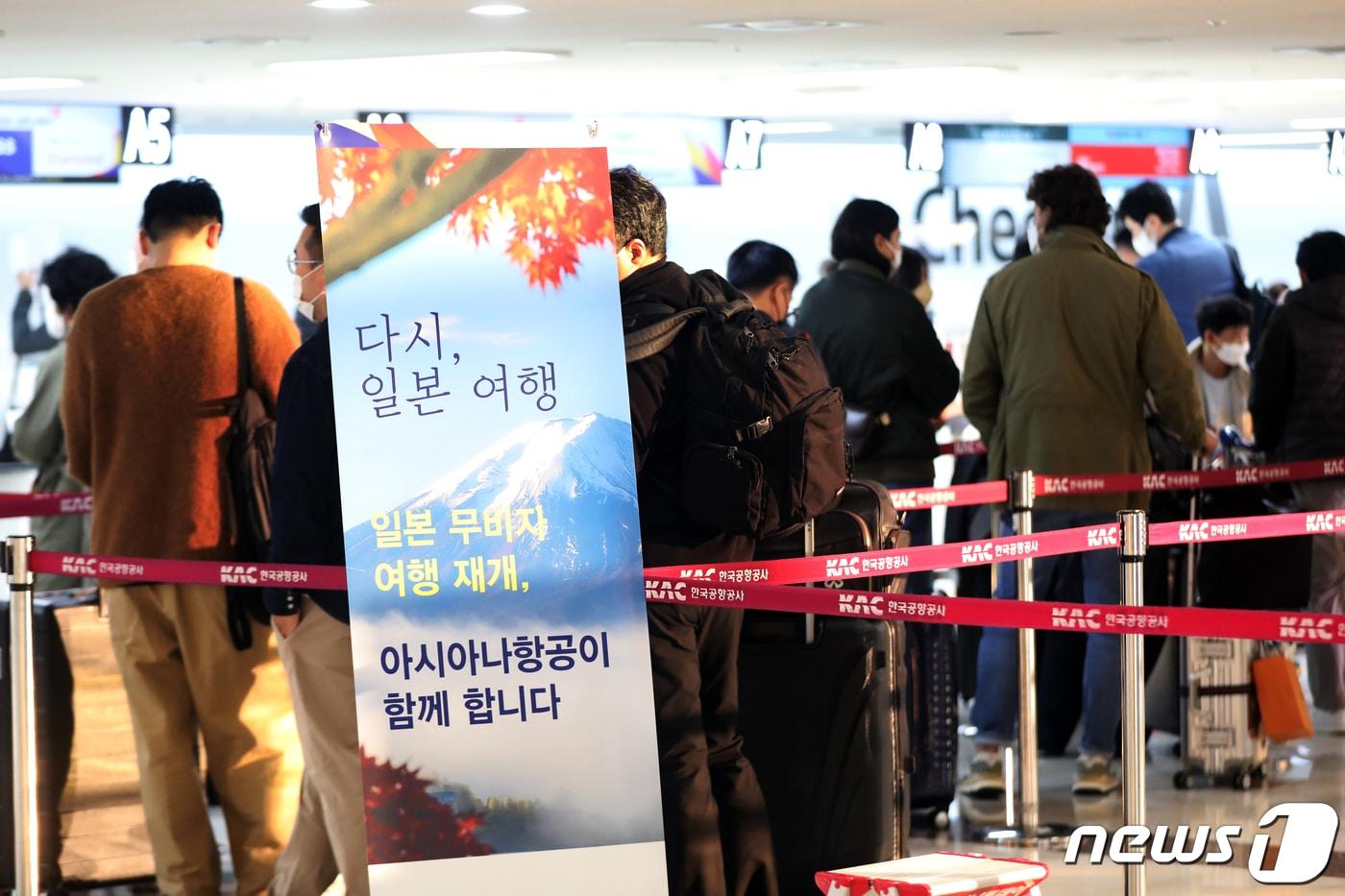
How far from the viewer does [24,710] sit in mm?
4242

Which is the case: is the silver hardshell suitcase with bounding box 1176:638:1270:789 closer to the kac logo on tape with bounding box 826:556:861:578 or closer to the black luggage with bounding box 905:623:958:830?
the black luggage with bounding box 905:623:958:830

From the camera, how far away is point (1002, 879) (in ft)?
9.92

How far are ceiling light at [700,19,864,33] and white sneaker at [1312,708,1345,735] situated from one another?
308 cm

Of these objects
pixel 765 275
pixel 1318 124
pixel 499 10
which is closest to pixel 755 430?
pixel 765 275

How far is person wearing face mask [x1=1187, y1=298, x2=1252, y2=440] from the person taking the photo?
302 inches

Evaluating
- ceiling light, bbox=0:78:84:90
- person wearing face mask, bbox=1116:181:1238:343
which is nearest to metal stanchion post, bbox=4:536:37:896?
ceiling light, bbox=0:78:84:90

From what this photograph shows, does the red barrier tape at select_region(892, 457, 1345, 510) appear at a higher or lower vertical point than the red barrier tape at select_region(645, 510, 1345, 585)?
higher

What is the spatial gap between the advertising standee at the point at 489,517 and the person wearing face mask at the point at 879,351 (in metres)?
2.55

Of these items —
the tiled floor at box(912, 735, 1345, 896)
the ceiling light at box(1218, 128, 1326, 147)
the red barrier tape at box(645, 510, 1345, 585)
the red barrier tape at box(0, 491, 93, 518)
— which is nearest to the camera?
the red barrier tape at box(645, 510, 1345, 585)

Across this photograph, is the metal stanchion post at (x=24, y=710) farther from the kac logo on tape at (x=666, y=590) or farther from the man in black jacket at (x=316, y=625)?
the kac logo on tape at (x=666, y=590)

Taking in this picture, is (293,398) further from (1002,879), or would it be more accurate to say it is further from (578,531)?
(1002,879)

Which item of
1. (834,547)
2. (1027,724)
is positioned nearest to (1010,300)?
(1027,724)

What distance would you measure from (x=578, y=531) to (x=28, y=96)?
760cm

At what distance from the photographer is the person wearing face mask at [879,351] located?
19.1 ft
